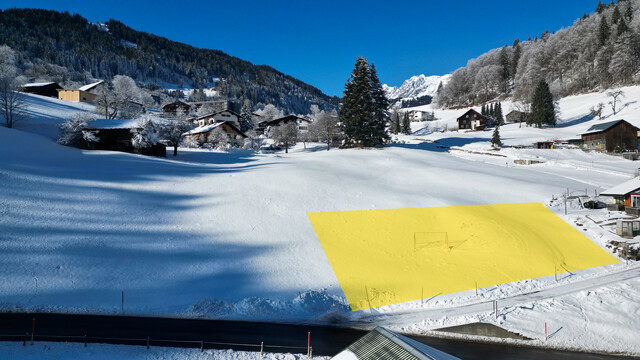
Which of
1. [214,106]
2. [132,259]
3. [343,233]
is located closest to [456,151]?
[343,233]

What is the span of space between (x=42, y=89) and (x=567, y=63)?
549 ft

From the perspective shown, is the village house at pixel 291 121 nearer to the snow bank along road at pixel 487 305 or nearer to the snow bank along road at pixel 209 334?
the snow bank along road at pixel 487 305

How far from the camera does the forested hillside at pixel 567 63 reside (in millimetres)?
97438

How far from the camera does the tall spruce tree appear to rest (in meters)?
56.2

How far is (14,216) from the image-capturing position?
19.3 metres

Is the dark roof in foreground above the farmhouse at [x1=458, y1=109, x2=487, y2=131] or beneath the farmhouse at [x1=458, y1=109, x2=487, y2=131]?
beneath

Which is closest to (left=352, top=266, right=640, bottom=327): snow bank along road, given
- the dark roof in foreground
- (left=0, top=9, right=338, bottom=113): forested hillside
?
the dark roof in foreground

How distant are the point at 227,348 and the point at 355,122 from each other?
47947mm

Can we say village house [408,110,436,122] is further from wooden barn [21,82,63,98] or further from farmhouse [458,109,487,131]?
wooden barn [21,82,63,98]

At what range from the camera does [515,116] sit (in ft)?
348

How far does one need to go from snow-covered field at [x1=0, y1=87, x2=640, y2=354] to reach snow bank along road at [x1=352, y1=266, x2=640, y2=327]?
0.11 meters
